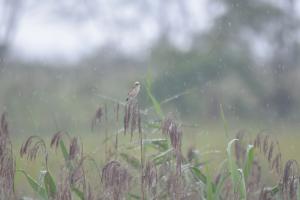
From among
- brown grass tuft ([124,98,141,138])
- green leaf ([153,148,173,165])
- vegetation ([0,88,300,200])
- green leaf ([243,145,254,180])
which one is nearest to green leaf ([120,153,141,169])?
vegetation ([0,88,300,200])

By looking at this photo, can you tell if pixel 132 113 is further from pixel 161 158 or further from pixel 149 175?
pixel 161 158

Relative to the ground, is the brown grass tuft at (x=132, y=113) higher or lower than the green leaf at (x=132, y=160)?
higher

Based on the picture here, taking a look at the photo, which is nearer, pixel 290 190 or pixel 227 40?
pixel 290 190

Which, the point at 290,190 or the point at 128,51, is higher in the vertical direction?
the point at 128,51

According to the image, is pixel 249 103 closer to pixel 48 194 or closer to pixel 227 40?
pixel 227 40

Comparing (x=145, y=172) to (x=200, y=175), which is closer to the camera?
(x=145, y=172)

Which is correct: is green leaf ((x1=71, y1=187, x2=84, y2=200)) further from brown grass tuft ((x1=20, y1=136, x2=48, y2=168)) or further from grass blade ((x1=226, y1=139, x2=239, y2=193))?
grass blade ((x1=226, y1=139, x2=239, y2=193))

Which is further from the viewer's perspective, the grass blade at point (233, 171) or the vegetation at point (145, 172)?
the grass blade at point (233, 171)

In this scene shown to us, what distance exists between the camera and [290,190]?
4.83 ft

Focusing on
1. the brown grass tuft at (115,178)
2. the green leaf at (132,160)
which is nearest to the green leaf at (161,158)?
the green leaf at (132,160)

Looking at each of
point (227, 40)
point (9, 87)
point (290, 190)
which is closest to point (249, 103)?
point (227, 40)

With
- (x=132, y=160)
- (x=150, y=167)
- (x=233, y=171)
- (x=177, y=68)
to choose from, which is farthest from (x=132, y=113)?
(x=177, y=68)

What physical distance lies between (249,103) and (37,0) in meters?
0.87

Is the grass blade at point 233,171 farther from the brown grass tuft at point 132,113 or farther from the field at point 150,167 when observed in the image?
the brown grass tuft at point 132,113
